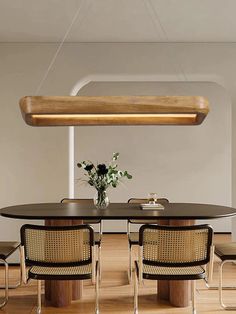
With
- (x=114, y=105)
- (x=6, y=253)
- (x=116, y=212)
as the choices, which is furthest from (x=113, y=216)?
(x=6, y=253)

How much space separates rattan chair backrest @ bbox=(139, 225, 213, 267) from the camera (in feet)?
10.5

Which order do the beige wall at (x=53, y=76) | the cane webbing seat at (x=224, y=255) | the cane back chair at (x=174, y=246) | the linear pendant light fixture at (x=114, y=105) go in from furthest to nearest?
the beige wall at (x=53, y=76), the cane webbing seat at (x=224, y=255), the linear pendant light fixture at (x=114, y=105), the cane back chair at (x=174, y=246)

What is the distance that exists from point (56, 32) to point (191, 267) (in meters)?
3.04

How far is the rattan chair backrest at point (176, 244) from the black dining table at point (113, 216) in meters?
0.33

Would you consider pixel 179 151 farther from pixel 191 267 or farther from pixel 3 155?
pixel 191 267

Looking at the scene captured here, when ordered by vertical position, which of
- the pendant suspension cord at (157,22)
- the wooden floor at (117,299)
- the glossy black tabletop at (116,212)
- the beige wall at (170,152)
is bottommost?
the wooden floor at (117,299)

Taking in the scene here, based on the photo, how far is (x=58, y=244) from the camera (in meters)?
3.26

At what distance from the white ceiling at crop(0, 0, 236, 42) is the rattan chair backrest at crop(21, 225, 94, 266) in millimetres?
2153

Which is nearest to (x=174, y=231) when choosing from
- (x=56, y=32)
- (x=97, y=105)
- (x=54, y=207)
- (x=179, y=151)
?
(x=97, y=105)

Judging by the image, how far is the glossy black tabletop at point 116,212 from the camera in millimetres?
3646

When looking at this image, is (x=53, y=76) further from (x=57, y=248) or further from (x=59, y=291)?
(x=57, y=248)

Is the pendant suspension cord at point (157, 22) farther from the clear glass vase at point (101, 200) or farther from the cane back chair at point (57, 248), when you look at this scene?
the cane back chair at point (57, 248)

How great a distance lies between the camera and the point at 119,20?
4871 mm

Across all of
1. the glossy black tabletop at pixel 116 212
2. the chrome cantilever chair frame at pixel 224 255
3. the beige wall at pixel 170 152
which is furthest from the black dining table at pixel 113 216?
the beige wall at pixel 170 152
